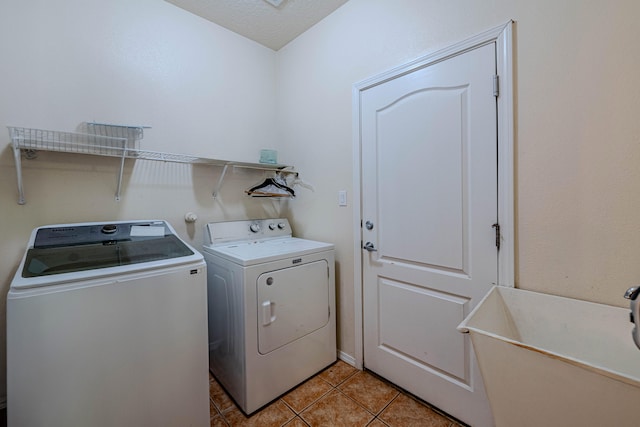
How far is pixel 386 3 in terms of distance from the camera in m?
1.73

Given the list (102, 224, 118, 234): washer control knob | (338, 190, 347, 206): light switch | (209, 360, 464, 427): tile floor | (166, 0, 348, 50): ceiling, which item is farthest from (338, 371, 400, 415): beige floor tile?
(166, 0, 348, 50): ceiling

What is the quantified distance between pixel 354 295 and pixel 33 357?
164 cm

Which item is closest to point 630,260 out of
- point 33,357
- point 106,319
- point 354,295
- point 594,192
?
point 594,192

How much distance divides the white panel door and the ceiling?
2.77 ft

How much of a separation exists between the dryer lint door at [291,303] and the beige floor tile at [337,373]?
1.13ft

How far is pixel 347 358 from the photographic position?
2.05 meters

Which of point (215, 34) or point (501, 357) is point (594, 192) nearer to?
point (501, 357)

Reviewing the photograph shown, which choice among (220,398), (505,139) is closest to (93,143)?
(220,398)

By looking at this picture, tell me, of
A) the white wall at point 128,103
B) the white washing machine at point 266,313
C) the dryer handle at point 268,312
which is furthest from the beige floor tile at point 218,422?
the white wall at point 128,103

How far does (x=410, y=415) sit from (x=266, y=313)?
1009 mm

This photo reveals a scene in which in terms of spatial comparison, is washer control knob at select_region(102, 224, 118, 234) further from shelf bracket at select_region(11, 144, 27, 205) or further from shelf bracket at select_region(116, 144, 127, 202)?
shelf bracket at select_region(11, 144, 27, 205)

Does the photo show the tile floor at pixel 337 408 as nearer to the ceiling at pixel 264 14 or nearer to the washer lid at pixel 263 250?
the washer lid at pixel 263 250

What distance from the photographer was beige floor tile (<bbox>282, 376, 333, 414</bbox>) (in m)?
1.64

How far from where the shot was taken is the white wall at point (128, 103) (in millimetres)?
1497
